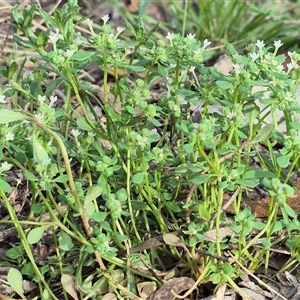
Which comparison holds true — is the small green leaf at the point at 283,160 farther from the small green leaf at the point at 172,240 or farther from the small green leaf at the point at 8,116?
the small green leaf at the point at 8,116

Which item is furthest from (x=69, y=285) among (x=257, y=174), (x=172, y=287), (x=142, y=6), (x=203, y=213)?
(x=142, y=6)

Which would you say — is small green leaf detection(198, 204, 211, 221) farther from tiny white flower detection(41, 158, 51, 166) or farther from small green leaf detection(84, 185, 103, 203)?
tiny white flower detection(41, 158, 51, 166)

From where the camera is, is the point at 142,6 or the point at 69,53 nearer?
the point at 69,53

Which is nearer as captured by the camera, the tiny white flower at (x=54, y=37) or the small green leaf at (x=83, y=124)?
the tiny white flower at (x=54, y=37)

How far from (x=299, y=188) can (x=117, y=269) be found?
1.65 feet

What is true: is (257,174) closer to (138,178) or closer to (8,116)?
(138,178)

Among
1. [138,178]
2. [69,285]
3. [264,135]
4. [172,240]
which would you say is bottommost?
[69,285]

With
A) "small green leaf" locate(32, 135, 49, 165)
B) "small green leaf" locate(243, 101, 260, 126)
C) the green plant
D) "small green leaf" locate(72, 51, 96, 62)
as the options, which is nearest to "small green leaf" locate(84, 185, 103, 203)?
the green plant

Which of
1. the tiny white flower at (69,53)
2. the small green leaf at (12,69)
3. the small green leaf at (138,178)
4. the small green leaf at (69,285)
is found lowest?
the small green leaf at (69,285)

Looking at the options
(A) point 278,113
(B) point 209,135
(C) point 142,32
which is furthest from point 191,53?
(A) point 278,113

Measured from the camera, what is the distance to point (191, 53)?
4.03ft

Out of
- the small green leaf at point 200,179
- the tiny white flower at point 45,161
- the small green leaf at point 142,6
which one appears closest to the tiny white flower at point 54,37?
the tiny white flower at point 45,161

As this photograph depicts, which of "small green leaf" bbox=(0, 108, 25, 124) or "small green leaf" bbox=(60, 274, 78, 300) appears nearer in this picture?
"small green leaf" bbox=(0, 108, 25, 124)

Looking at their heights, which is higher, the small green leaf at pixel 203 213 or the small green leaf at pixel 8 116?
the small green leaf at pixel 8 116
